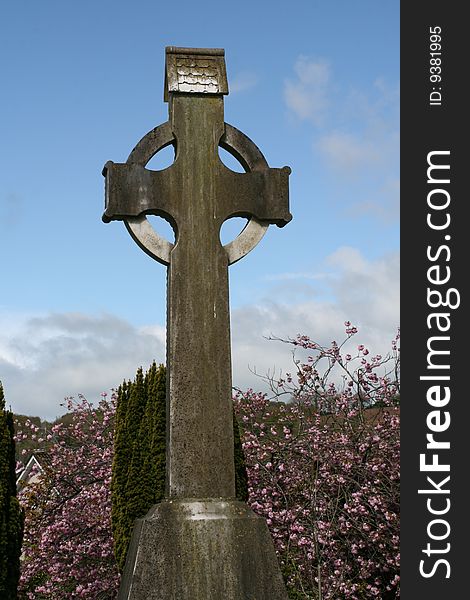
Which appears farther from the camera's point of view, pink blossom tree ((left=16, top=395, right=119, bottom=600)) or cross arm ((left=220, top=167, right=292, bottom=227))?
pink blossom tree ((left=16, top=395, right=119, bottom=600))

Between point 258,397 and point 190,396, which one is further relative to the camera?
point 258,397

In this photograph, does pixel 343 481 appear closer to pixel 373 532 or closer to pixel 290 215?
pixel 373 532

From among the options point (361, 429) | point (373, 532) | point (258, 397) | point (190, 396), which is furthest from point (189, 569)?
point (258, 397)

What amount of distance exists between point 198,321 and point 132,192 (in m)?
0.92

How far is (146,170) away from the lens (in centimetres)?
550

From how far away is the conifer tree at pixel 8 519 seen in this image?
884cm

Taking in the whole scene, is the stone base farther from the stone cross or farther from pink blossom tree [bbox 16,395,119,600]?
pink blossom tree [bbox 16,395,119,600]

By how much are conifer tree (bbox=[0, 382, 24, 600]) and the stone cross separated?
4422 millimetres

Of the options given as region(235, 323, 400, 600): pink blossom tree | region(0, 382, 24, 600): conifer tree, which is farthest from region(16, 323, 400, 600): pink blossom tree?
region(0, 382, 24, 600): conifer tree

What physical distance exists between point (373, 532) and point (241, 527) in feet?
17.4

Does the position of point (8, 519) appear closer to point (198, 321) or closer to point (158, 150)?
point (198, 321)

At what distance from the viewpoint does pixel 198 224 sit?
549 centimetres

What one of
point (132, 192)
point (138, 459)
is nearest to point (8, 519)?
point (138, 459)

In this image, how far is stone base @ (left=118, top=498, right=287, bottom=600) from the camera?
189 inches
